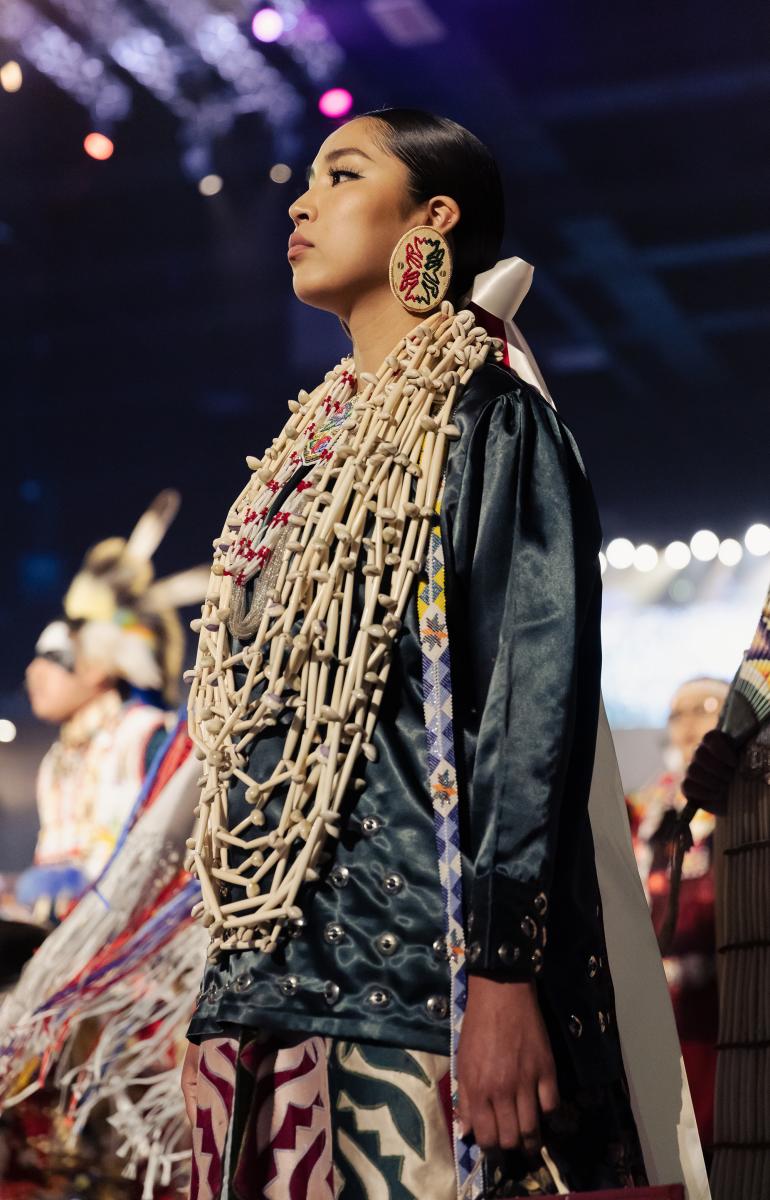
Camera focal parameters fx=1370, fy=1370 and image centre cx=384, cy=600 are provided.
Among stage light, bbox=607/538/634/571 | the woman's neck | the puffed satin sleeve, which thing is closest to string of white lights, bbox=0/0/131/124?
stage light, bbox=607/538/634/571

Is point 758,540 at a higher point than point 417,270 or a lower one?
higher

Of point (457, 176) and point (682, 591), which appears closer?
point (457, 176)

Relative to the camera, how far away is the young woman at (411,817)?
101 centimetres

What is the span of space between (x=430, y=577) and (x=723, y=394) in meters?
2.14

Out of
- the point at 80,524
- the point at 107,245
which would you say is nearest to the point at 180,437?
the point at 80,524

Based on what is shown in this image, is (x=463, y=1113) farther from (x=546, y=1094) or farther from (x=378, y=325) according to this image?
(x=378, y=325)

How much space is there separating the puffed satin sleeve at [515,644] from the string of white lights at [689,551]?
1.89 meters

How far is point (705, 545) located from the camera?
10.2ft

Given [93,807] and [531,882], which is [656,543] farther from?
[531,882]

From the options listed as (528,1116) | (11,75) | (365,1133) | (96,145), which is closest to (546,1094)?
(528,1116)

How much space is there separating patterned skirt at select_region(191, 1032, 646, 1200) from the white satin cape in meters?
0.06

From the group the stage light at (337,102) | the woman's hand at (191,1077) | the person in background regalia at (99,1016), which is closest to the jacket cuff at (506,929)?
the woman's hand at (191,1077)

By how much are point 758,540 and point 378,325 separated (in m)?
1.82

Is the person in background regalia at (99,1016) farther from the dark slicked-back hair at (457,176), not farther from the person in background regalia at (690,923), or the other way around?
the dark slicked-back hair at (457,176)
